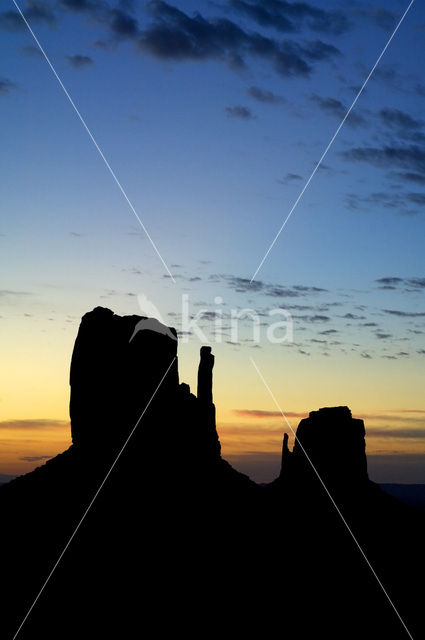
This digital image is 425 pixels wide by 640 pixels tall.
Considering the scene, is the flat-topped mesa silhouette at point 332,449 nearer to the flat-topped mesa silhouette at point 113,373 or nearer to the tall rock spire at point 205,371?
the tall rock spire at point 205,371

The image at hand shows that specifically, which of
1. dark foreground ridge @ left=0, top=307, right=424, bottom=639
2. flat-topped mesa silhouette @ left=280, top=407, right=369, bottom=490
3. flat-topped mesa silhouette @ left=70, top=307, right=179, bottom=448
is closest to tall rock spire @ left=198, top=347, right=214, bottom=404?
dark foreground ridge @ left=0, top=307, right=424, bottom=639

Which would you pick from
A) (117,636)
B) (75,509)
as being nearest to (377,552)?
(75,509)

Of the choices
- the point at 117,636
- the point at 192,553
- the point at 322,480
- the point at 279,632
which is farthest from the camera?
the point at 322,480

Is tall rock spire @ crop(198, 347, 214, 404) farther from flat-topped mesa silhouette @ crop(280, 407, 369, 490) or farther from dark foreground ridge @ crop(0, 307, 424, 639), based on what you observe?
flat-topped mesa silhouette @ crop(280, 407, 369, 490)

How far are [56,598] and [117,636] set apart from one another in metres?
6.71

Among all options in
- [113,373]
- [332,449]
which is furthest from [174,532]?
[332,449]

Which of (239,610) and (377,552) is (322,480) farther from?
(239,610)

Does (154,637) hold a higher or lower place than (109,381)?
lower

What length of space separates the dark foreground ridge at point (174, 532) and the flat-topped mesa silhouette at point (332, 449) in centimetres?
60

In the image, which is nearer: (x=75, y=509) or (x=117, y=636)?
(x=117, y=636)

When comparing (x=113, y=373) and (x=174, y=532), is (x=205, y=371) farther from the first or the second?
(x=174, y=532)

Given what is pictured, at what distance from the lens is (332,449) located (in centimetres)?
11781

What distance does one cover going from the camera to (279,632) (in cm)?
6519

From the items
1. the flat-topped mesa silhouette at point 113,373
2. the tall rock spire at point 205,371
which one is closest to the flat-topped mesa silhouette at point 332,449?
the tall rock spire at point 205,371
